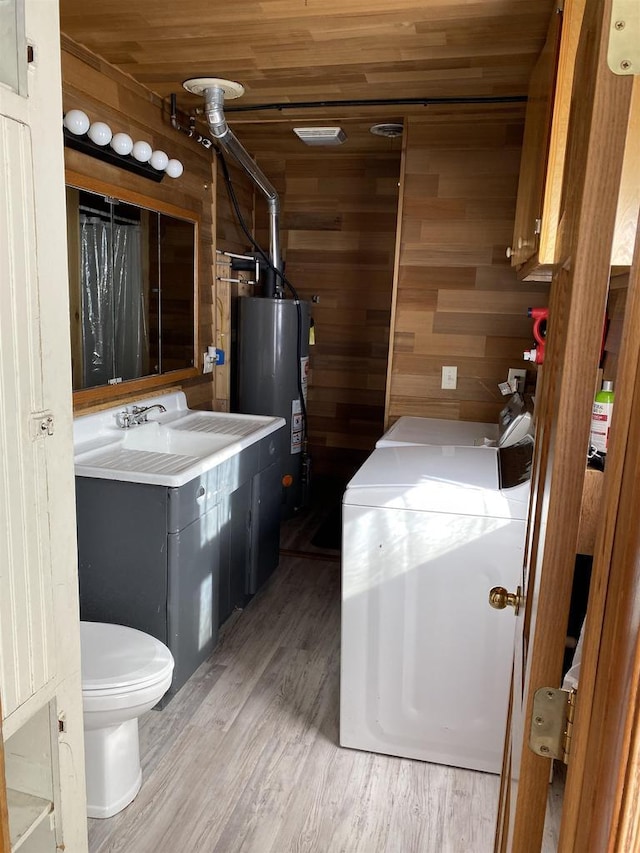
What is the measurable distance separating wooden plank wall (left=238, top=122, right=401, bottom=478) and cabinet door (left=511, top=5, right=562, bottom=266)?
1.81 m

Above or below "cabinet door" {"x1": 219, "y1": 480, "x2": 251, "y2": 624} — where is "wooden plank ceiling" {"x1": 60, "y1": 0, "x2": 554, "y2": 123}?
above

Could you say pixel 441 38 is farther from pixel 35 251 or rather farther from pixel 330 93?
pixel 35 251

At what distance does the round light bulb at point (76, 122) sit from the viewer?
2246 millimetres

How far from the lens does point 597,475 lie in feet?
4.06

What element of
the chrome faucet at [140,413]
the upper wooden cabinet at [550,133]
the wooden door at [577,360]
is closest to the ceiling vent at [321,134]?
the upper wooden cabinet at [550,133]

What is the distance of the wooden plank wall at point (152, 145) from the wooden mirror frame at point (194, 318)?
28mm

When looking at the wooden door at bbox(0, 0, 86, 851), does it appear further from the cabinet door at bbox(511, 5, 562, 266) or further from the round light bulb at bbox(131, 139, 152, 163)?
the round light bulb at bbox(131, 139, 152, 163)

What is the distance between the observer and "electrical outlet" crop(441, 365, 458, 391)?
133 inches

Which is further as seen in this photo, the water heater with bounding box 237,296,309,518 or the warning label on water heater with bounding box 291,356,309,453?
the warning label on water heater with bounding box 291,356,309,453

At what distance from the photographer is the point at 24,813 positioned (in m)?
1.27

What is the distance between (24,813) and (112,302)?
74.7 inches

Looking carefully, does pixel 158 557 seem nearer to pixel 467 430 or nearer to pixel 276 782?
pixel 276 782

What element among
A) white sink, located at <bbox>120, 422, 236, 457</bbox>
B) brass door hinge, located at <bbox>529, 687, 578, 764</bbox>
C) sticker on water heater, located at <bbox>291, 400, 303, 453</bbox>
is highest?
brass door hinge, located at <bbox>529, 687, 578, 764</bbox>

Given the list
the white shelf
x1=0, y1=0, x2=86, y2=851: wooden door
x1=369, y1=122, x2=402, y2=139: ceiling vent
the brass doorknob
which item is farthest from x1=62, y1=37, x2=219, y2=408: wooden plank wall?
the brass doorknob
